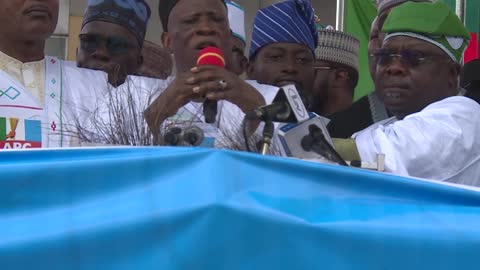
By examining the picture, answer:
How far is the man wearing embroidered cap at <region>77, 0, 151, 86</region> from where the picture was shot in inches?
164

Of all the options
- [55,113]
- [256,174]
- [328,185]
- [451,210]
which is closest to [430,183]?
[451,210]

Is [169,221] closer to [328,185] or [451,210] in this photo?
[328,185]

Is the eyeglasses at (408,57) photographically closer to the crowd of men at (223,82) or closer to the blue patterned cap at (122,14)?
the crowd of men at (223,82)

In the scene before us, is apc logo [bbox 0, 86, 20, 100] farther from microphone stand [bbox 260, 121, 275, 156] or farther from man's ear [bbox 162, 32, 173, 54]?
microphone stand [bbox 260, 121, 275, 156]

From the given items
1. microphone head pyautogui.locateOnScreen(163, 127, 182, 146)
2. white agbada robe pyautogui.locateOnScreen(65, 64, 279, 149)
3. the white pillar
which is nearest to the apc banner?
white agbada robe pyautogui.locateOnScreen(65, 64, 279, 149)

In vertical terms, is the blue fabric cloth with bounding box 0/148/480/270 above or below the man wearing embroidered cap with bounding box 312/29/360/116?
below

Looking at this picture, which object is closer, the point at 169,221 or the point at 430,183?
the point at 169,221

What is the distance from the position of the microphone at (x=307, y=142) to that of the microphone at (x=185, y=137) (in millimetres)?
190

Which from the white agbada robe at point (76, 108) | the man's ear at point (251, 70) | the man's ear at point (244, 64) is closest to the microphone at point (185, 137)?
the white agbada robe at point (76, 108)

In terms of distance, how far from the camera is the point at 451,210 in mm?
1969

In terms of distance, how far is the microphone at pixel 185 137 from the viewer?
2.19 meters

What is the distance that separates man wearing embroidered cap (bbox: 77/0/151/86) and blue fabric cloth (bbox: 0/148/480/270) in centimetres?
227

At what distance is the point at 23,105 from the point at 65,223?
1487 millimetres

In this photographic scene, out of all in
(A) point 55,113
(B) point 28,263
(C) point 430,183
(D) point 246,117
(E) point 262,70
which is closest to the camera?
(B) point 28,263
